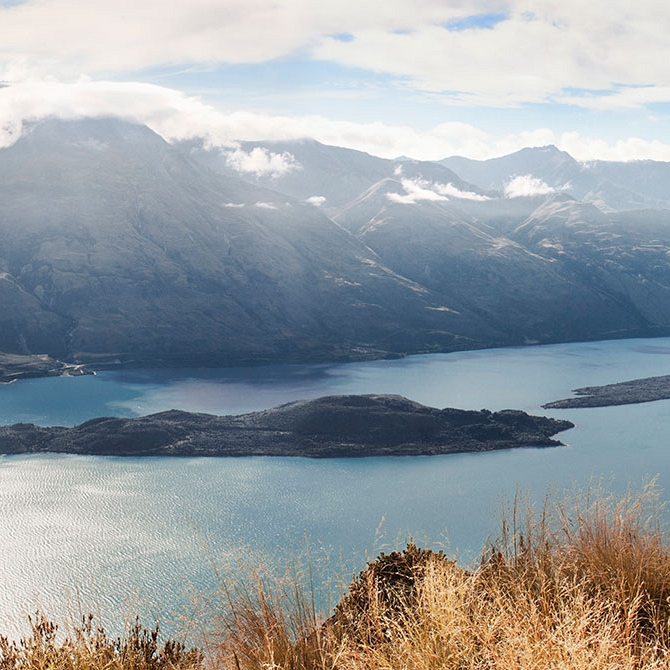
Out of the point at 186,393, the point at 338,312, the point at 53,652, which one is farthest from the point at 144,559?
the point at 338,312

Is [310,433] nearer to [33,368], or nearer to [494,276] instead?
[33,368]

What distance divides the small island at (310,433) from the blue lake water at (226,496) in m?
1.83

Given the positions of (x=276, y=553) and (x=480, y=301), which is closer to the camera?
(x=276, y=553)

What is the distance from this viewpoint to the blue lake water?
28359 mm

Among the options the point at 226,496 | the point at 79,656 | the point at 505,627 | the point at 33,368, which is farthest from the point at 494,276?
the point at 79,656

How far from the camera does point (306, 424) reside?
56750 mm

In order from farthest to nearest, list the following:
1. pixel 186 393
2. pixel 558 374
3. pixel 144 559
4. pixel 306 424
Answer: pixel 558 374
pixel 186 393
pixel 306 424
pixel 144 559

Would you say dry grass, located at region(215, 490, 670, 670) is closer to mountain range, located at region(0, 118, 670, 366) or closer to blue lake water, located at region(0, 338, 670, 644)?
blue lake water, located at region(0, 338, 670, 644)

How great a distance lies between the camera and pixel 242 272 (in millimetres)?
130500

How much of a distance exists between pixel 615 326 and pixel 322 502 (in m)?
113

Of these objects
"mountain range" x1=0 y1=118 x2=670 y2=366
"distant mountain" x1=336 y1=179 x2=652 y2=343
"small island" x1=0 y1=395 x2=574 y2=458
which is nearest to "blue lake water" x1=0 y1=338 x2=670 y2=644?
"small island" x1=0 y1=395 x2=574 y2=458

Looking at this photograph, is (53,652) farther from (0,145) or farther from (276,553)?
(0,145)

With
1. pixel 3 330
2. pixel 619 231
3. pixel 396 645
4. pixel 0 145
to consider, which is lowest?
pixel 396 645

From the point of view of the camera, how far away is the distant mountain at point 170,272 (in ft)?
347
